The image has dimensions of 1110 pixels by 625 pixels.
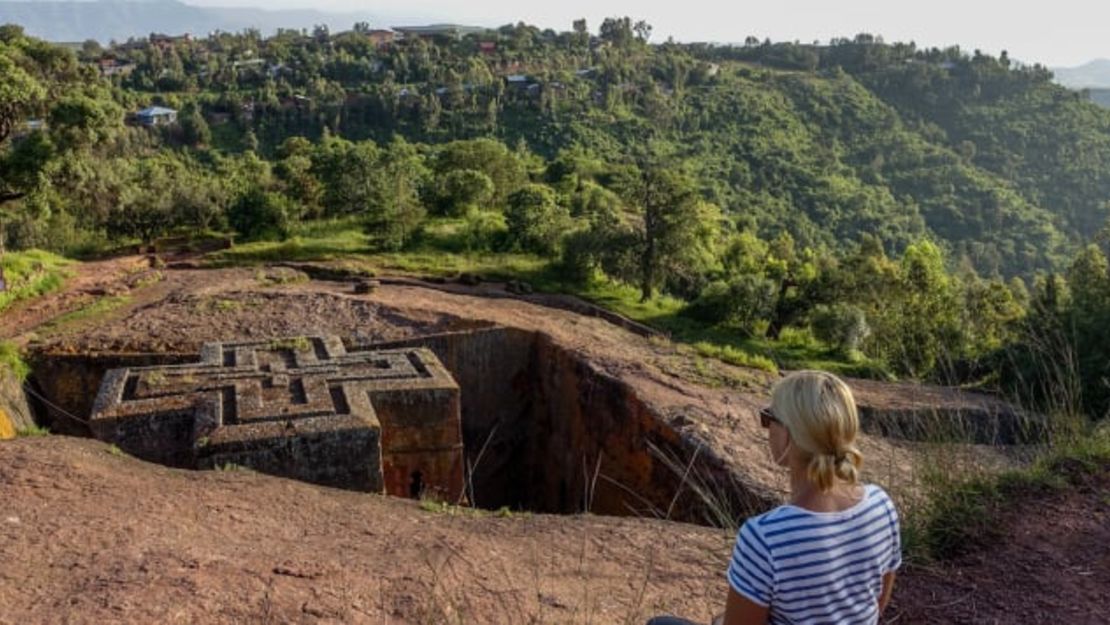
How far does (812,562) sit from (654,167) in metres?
20.5

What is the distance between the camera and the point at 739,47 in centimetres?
10088

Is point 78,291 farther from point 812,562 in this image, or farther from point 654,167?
point 812,562

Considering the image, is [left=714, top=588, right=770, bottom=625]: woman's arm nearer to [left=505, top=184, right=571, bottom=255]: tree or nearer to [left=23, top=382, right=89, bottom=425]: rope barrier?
[left=23, top=382, right=89, bottom=425]: rope barrier

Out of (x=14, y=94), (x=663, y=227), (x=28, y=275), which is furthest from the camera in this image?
(x=663, y=227)

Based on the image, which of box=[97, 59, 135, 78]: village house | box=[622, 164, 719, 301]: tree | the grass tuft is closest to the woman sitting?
the grass tuft

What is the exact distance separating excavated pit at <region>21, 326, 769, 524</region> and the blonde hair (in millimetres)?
6934

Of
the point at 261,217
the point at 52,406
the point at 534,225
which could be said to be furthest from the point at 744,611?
the point at 261,217

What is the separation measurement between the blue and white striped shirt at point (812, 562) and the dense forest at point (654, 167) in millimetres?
3141

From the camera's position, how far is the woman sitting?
8.64 feet

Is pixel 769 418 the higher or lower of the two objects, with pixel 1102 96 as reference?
lower

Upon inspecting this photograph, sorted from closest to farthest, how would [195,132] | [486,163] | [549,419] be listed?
[549,419] < [486,163] < [195,132]

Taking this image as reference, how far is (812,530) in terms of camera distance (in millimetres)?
2650

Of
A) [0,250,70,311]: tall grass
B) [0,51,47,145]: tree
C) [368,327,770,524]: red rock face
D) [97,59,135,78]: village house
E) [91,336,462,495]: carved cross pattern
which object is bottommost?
[368,327,770,524]: red rock face

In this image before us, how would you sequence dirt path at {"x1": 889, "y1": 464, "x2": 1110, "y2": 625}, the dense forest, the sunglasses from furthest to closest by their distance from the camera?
the dense forest, dirt path at {"x1": 889, "y1": 464, "x2": 1110, "y2": 625}, the sunglasses
